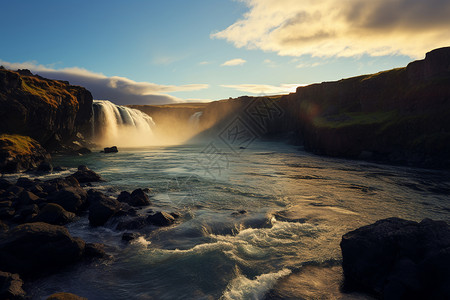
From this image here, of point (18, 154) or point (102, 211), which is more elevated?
point (18, 154)

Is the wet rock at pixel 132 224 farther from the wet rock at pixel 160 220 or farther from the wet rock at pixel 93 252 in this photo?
the wet rock at pixel 93 252

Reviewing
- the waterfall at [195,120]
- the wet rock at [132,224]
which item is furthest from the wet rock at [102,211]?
the waterfall at [195,120]

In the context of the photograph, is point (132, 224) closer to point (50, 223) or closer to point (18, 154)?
point (50, 223)

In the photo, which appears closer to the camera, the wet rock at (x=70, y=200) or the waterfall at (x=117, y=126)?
the wet rock at (x=70, y=200)

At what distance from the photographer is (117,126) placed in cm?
6962

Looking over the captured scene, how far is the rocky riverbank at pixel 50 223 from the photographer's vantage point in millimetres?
7801

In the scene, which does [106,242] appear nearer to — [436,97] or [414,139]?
[414,139]

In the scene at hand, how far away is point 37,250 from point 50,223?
455 cm

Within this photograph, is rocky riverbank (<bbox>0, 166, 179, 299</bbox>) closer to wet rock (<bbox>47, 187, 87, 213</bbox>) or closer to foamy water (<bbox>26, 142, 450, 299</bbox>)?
wet rock (<bbox>47, 187, 87, 213</bbox>)

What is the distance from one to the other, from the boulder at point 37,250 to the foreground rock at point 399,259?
9244 millimetres

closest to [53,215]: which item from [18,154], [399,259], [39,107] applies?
[399,259]

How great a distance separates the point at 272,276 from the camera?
7.96 metres

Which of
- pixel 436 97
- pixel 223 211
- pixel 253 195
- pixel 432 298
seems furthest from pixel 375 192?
pixel 436 97

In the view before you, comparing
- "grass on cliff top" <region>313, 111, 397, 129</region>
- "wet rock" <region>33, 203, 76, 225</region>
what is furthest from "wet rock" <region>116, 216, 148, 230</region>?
"grass on cliff top" <region>313, 111, 397, 129</region>
